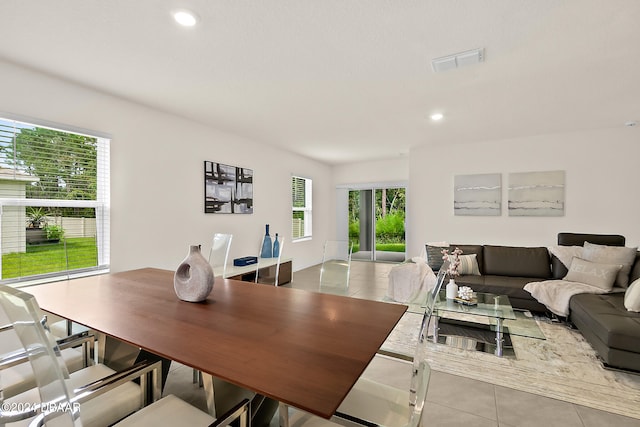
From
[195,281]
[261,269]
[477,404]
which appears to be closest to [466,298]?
[477,404]

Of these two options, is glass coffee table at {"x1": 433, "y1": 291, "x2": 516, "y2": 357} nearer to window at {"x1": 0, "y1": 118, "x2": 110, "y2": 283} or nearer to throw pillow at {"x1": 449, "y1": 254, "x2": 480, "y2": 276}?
throw pillow at {"x1": 449, "y1": 254, "x2": 480, "y2": 276}

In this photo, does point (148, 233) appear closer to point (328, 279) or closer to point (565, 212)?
point (328, 279)

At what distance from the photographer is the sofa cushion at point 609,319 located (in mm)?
2271

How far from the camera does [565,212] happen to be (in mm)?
4816

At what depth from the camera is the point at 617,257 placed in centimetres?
334

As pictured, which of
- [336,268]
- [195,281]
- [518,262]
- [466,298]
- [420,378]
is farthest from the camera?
[518,262]

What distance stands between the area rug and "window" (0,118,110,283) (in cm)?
315

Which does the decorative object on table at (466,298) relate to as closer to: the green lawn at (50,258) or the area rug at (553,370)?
the area rug at (553,370)

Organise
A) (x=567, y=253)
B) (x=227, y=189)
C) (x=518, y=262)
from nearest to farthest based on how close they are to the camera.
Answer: (x=567, y=253) < (x=518, y=262) < (x=227, y=189)

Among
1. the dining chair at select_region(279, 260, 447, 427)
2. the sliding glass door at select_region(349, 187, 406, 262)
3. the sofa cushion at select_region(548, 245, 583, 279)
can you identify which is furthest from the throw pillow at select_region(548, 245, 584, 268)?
the dining chair at select_region(279, 260, 447, 427)

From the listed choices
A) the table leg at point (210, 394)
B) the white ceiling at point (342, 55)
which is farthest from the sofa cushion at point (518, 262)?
the table leg at point (210, 394)

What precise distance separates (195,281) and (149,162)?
2388 mm

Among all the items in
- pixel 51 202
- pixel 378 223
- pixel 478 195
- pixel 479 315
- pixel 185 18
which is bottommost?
pixel 479 315

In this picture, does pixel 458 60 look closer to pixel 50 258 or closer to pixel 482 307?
pixel 482 307
